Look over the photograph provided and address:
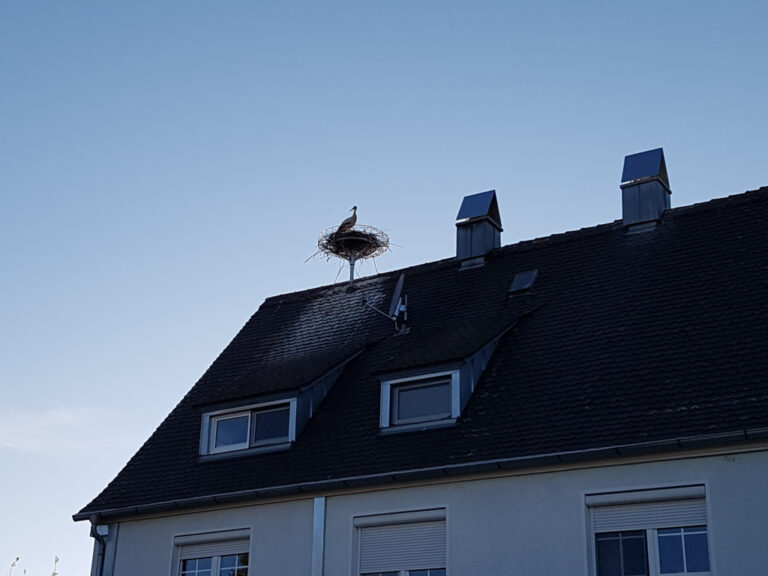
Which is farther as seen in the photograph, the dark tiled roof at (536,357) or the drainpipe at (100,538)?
the drainpipe at (100,538)

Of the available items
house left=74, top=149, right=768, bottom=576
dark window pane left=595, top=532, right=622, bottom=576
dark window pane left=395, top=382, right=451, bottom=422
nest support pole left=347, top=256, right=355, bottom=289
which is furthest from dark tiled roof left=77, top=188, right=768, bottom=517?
dark window pane left=595, top=532, right=622, bottom=576

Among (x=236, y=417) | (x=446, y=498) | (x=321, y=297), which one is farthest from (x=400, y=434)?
(x=321, y=297)

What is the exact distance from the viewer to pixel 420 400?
60.5ft

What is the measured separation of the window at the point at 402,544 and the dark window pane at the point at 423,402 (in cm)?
173

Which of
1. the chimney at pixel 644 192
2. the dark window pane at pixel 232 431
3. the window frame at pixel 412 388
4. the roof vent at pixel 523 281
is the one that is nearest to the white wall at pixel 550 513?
the window frame at pixel 412 388

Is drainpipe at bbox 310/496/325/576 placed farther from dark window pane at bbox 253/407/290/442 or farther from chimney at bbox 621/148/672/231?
chimney at bbox 621/148/672/231

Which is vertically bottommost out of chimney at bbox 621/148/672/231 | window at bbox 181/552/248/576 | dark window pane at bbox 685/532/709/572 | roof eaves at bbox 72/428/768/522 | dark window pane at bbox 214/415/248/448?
dark window pane at bbox 685/532/709/572

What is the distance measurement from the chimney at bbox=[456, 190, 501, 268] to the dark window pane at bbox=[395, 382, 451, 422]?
4.76 m

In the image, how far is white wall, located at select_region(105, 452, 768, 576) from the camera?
565 inches

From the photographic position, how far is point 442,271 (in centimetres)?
2298

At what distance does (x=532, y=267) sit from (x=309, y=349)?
14.6 ft

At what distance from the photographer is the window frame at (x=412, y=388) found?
17.9m

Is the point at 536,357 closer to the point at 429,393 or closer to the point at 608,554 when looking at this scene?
the point at 429,393

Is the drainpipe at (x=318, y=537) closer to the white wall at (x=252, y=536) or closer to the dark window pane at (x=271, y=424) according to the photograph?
the white wall at (x=252, y=536)
